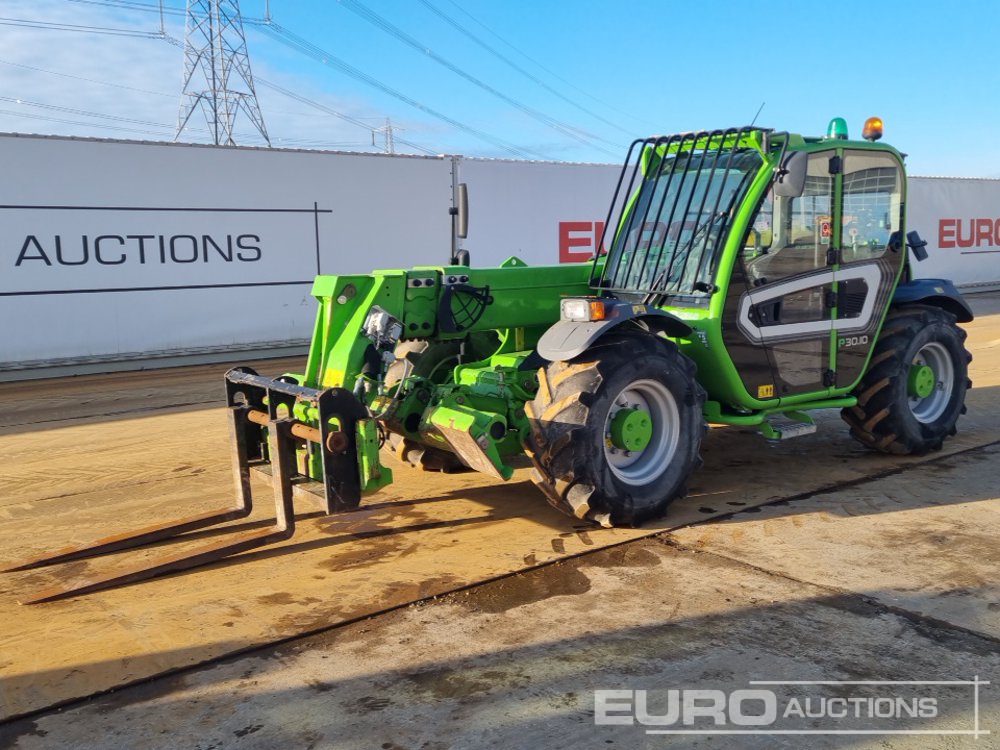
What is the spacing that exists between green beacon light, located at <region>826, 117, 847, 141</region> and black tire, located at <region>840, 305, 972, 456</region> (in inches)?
Answer: 53.0

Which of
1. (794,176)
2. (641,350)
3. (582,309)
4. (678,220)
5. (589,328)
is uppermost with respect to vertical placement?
(794,176)

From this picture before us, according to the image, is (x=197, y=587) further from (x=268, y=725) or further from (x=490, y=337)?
(x=490, y=337)

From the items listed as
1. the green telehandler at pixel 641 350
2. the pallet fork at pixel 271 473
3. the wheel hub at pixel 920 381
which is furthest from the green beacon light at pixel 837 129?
the pallet fork at pixel 271 473

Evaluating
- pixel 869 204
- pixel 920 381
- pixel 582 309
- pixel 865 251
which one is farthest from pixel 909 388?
pixel 582 309

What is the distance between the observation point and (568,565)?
4465mm

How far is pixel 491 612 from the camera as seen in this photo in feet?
12.9

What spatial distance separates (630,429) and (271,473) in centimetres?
198

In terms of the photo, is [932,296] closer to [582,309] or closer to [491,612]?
[582,309]

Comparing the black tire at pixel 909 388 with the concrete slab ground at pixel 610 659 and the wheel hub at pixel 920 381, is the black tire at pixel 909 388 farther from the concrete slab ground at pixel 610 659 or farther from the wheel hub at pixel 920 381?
the concrete slab ground at pixel 610 659

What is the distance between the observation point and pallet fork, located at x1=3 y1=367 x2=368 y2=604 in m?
4.31

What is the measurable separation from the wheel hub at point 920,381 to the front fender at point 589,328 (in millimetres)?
2269

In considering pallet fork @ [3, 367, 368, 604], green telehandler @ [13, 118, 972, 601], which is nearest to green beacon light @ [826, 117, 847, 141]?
green telehandler @ [13, 118, 972, 601]

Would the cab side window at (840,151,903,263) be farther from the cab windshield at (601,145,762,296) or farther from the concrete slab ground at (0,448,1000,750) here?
the concrete slab ground at (0,448,1000,750)

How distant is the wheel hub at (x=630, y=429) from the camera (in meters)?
4.98
